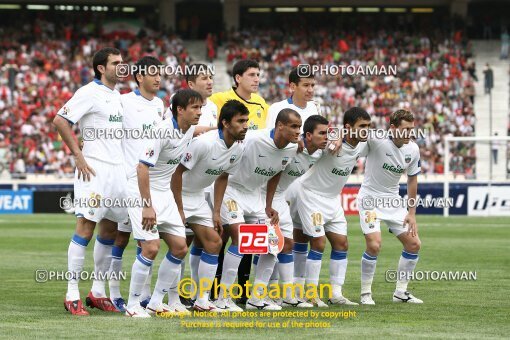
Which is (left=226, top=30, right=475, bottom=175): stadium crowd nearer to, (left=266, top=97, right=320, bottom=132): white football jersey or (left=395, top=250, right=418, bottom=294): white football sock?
(left=395, top=250, right=418, bottom=294): white football sock

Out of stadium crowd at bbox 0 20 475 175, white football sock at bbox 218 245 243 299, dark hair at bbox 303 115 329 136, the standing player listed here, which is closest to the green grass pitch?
white football sock at bbox 218 245 243 299

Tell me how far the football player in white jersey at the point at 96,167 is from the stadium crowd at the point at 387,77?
25.5 m

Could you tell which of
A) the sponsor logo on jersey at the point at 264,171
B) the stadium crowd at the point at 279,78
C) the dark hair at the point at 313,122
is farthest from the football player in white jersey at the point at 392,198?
the stadium crowd at the point at 279,78

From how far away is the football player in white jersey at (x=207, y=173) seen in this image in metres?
10.6

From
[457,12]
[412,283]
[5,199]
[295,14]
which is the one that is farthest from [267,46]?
[412,283]

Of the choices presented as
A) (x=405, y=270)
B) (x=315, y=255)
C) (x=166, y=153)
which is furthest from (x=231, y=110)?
(x=405, y=270)

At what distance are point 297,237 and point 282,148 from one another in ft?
5.10

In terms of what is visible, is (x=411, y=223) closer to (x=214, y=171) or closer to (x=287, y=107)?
(x=287, y=107)

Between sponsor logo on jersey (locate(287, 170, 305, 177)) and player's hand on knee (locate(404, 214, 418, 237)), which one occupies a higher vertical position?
sponsor logo on jersey (locate(287, 170, 305, 177))

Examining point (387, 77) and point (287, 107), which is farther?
point (387, 77)

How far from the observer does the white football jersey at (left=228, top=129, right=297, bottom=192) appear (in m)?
11.2

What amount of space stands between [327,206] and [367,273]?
0.93 meters

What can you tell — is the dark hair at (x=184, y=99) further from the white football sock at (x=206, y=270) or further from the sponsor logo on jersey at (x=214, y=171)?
the white football sock at (x=206, y=270)

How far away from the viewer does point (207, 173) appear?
10.7 m
